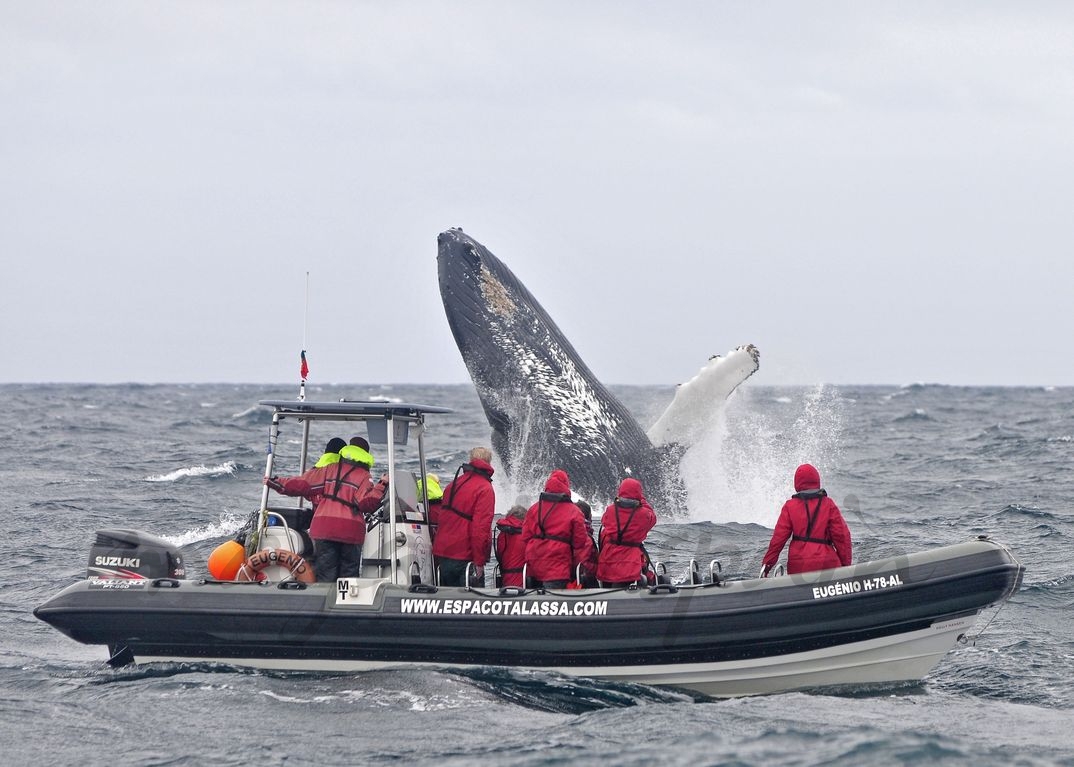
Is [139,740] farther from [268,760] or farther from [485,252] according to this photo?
[485,252]

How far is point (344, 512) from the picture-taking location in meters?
8.23

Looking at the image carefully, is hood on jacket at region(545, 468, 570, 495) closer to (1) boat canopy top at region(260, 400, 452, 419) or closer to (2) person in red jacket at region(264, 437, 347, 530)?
(1) boat canopy top at region(260, 400, 452, 419)

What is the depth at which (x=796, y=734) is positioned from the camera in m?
6.42

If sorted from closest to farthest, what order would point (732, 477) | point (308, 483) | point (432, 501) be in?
1. point (308, 483)
2. point (432, 501)
3. point (732, 477)

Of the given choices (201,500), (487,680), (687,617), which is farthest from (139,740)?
(201,500)

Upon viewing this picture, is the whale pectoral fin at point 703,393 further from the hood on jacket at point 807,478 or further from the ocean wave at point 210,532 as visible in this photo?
the ocean wave at point 210,532

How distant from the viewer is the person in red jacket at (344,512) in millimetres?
8211

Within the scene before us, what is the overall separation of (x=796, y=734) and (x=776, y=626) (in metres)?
1.16

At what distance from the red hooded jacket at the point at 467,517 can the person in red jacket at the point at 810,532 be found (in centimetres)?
181

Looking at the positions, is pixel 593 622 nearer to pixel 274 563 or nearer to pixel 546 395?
pixel 274 563

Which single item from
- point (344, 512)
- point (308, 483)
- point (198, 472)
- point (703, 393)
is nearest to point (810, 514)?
point (344, 512)

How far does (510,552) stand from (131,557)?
8.12ft

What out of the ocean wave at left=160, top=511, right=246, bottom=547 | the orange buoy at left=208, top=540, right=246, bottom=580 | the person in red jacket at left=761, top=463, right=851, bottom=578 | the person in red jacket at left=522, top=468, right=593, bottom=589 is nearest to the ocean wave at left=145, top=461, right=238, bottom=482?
the ocean wave at left=160, top=511, right=246, bottom=547

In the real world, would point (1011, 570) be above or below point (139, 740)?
above
